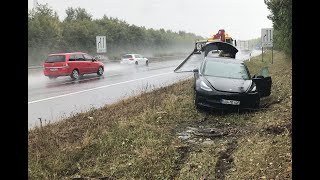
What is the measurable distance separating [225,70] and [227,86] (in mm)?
1361

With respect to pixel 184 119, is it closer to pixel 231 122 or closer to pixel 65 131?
pixel 231 122

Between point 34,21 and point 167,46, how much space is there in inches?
1929

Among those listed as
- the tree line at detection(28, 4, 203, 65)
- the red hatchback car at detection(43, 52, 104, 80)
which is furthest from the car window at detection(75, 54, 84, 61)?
the tree line at detection(28, 4, 203, 65)

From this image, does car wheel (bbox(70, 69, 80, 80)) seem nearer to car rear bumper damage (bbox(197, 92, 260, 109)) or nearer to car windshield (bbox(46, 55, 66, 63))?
car windshield (bbox(46, 55, 66, 63))

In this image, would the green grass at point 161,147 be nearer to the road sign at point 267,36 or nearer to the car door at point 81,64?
the car door at point 81,64

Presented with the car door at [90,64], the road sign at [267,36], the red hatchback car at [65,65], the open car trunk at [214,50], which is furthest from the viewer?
the road sign at [267,36]

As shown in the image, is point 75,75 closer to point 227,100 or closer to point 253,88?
point 253,88

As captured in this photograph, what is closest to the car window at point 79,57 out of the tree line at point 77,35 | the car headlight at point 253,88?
the car headlight at point 253,88

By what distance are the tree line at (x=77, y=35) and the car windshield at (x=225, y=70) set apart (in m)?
34.0

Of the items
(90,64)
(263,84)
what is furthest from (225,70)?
(90,64)

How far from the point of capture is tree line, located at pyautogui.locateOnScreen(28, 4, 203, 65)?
138 feet

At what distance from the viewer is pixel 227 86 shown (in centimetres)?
956

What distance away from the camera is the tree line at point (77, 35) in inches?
1660
